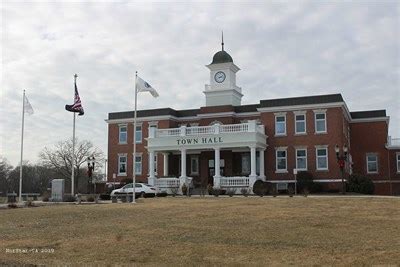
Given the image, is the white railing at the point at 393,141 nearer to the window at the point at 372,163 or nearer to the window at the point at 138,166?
the window at the point at 372,163

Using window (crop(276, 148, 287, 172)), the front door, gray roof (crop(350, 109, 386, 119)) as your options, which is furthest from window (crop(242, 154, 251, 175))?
gray roof (crop(350, 109, 386, 119))

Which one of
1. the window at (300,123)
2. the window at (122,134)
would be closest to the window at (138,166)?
the window at (122,134)

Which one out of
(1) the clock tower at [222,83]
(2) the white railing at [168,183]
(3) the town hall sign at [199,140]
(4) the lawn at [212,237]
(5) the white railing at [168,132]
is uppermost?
(1) the clock tower at [222,83]

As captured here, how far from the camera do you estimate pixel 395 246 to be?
12.8m

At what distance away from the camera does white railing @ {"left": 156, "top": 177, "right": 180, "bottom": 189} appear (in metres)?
47.1

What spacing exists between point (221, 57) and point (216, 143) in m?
12.4

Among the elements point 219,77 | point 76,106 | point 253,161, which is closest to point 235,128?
point 253,161

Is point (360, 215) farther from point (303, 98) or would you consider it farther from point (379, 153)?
point (379, 153)

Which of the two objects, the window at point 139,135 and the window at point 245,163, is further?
the window at point 139,135

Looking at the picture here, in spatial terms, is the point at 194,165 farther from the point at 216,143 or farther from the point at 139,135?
the point at 139,135

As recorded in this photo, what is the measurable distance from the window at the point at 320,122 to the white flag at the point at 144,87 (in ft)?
58.5

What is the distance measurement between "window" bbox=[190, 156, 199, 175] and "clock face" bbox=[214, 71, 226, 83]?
8.66m

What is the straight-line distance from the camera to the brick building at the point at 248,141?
46.6 m

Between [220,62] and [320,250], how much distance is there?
142 feet
